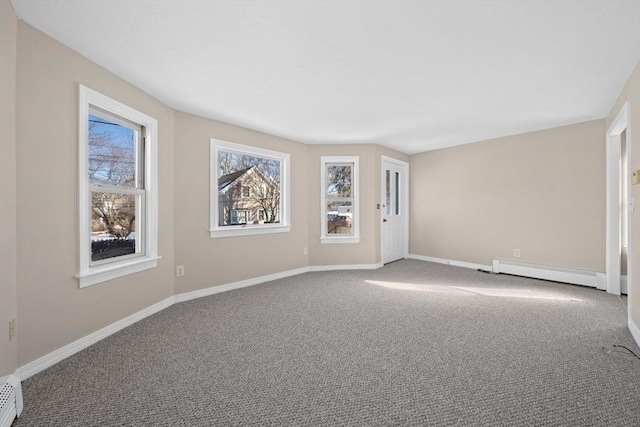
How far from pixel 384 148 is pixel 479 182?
1808 mm

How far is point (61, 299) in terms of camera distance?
2166 mm

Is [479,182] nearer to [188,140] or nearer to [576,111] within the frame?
[576,111]

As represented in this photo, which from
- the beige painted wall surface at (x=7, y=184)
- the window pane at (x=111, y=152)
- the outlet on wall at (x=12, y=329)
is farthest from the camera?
the window pane at (x=111, y=152)

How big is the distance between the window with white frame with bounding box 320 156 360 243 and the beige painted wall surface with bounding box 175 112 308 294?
42.8 inches

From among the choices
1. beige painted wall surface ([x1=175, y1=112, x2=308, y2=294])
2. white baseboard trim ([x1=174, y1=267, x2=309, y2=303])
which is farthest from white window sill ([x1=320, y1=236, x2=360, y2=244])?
beige painted wall surface ([x1=175, y1=112, x2=308, y2=294])

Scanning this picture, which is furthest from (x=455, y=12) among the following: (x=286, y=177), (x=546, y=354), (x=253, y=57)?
(x=286, y=177)

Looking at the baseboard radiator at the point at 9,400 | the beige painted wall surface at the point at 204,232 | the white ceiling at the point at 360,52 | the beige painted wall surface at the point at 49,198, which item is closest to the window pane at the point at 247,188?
the beige painted wall surface at the point at 204,232

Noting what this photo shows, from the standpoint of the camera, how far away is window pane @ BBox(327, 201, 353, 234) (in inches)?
209

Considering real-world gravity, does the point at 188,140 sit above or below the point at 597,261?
above

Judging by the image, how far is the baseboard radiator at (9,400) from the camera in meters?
1.42

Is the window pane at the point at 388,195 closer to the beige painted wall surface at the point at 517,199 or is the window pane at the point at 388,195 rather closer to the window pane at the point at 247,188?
the beige painted wall surface at the point at 517,199

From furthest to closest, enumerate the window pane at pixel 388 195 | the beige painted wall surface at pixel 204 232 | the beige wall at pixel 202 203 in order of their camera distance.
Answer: the window pane at pixel 388 195 < the beige painted wall surface at pixel 204 232 < the beige wall at pixel 202 203

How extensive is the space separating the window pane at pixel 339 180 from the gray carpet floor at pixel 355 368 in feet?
7.88

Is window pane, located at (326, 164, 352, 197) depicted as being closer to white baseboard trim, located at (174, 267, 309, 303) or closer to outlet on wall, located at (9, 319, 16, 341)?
white baseboard trim, located at (174, 267, 309, 303)
